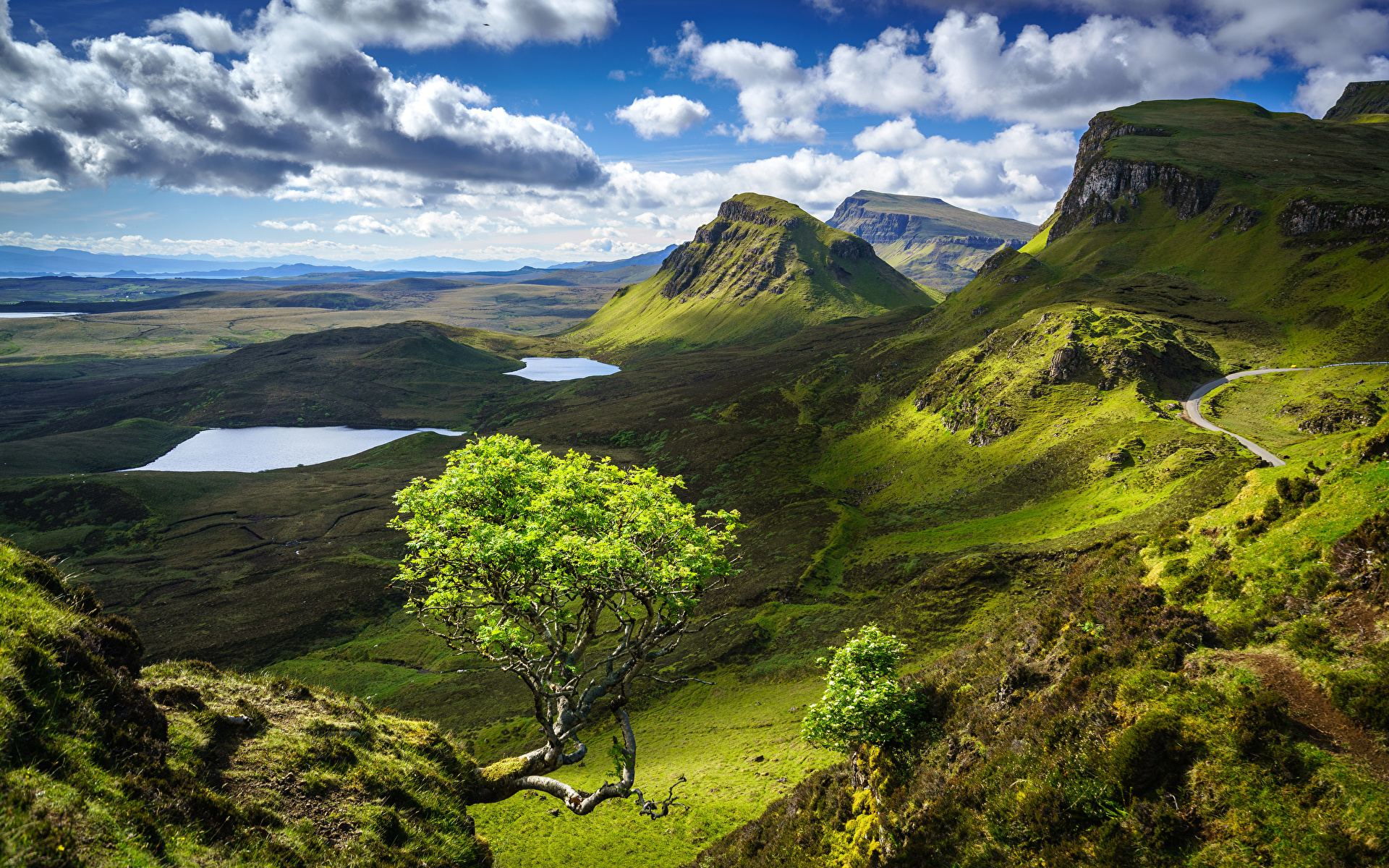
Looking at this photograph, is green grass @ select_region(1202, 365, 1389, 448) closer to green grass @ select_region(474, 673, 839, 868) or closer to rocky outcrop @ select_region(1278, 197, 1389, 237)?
rocky outcrop @ select_region(1278, 197, 1389, 237)

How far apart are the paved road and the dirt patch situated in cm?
6387

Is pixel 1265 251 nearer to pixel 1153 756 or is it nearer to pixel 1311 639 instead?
pixel 1311 639

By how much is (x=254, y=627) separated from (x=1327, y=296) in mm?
190013

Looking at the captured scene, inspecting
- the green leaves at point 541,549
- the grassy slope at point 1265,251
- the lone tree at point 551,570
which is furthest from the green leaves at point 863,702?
the grassy slope at point 1265,251

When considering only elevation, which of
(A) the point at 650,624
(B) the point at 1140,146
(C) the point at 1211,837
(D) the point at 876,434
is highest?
(B) the point at 1140,146

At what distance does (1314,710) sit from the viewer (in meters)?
11.8

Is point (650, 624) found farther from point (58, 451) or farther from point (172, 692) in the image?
point (58, 451)

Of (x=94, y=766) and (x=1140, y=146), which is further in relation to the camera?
(x=1140, y=146)

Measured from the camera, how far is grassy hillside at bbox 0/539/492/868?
28.7 ft

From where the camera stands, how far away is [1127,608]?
687 inches

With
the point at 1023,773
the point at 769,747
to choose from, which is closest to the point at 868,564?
the point at 769,747

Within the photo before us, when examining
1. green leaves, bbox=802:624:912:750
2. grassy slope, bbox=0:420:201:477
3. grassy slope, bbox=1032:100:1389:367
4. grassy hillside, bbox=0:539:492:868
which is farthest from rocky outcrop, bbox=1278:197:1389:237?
grassy slope, bbox=0:420:201:477

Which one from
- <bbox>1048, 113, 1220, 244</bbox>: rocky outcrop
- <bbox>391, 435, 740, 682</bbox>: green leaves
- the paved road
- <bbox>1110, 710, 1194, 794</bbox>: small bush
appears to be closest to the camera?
<bbox>1110, 710, 1194, 794</bbox>: small bush

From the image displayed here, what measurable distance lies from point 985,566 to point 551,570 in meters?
52.9
